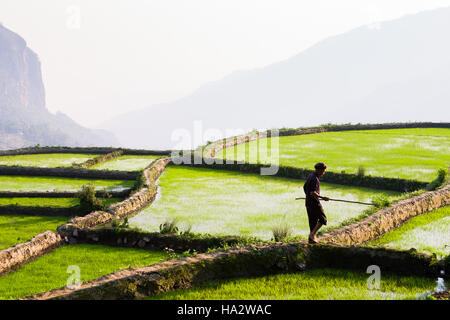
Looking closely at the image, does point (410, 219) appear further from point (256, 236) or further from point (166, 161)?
point (166, 161)

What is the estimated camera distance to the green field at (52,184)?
2427cm

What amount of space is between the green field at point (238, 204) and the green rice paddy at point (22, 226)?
10.3 ft

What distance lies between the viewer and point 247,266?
33.5 feet

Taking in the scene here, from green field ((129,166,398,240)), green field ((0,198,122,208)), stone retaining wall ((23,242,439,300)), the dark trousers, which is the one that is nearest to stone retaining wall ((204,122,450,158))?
green field ((129,166,398,240))

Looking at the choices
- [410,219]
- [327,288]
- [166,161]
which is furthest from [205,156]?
[327,288]

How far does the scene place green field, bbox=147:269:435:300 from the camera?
8938 millimetres

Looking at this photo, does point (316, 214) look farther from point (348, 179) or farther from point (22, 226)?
point (348, 179)

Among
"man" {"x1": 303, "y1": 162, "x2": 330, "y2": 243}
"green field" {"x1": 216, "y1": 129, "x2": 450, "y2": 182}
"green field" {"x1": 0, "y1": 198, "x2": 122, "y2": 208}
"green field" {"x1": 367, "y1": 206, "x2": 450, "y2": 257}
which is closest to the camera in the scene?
"man" {"x1": 303, "y1": 162, "x2": 330, "y2": 243}

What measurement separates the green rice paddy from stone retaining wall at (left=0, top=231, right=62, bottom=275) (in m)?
1.18

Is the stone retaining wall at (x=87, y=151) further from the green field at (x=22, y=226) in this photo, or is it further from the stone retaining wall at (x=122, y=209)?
the green field at (x=22, y=226)

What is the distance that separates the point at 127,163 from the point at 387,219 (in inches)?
922

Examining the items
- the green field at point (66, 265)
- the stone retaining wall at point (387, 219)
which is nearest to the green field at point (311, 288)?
the stone retaining wall at point (387, 219)

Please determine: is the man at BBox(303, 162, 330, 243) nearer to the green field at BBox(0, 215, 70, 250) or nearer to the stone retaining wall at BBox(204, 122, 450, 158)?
the green field at BBox(0, 215, 70, 250)
